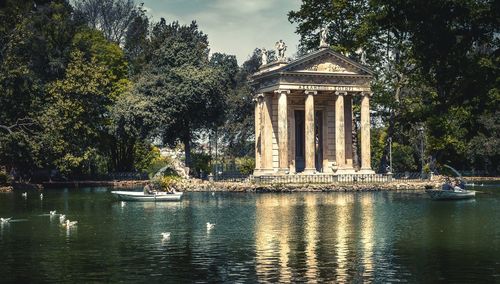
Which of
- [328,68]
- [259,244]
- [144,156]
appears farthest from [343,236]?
[144,156]

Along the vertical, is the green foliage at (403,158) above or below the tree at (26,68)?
below

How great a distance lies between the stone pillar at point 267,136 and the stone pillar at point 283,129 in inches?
80.2

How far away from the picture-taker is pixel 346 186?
67.2 m

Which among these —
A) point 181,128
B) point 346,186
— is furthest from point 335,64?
point 181,128

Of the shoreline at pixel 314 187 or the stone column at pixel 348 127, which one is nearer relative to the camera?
the shoreline at pixel 314 187

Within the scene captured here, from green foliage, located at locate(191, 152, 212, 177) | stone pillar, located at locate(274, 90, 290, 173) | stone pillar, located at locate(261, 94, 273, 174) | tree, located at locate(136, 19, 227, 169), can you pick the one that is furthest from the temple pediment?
green foliage, located at locate(191, 152, 212, 177)

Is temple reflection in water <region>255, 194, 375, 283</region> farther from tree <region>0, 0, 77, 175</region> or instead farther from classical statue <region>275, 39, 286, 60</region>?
tree <region>0, 0, 77, 175</region>

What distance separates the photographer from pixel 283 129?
7556cm

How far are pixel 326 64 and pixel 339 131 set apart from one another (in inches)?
286

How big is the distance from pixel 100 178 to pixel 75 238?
59.5 metres

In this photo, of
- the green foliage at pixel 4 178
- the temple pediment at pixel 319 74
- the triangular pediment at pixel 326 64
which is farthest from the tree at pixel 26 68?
the triangular pediment at pixel 326 64

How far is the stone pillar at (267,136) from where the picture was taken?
77938mm

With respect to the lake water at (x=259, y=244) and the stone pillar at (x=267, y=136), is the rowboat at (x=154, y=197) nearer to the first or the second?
the lake water at (x=259, y=244)

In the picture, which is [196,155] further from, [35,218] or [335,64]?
[35,218]
